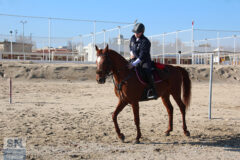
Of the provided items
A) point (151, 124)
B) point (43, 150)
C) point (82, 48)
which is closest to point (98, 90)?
point (151, 124)

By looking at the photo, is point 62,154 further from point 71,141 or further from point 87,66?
point 87,66

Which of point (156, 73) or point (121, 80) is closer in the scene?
point (121, 80)

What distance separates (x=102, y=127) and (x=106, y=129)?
22cm

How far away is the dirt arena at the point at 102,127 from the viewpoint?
17.6 ft

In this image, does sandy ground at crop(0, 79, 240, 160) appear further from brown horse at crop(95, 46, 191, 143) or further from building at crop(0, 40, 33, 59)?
building at crop(0, 40, 33, 59)

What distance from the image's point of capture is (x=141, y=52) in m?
6.04

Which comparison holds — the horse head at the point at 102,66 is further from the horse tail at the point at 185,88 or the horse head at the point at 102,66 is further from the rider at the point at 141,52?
Result: the horse tail at the point at 185,88

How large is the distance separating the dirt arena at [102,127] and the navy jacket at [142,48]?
6.36ft

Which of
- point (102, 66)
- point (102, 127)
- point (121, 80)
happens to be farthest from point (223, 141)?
point (102, 66)

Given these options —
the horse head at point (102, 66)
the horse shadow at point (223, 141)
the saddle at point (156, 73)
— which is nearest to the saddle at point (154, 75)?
the saddle at point (156, 73)

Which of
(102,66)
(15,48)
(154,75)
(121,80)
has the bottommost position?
(121,80)

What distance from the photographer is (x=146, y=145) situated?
19.1 feet

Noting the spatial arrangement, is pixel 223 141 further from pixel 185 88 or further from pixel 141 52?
pixel 141 52

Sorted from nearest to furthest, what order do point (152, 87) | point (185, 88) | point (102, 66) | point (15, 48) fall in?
1. point (102, 66)
2. point (152, 87)
3. point (185, 88)
4. point (15, 48)
